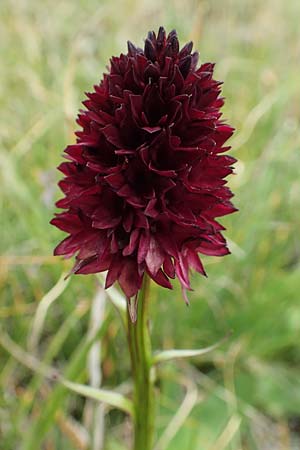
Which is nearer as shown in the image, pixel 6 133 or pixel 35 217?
pixel 35 217

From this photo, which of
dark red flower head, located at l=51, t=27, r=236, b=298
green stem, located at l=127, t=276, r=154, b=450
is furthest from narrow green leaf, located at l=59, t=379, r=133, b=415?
dark red flower head, located at l=51, t=27, r=236, b=298

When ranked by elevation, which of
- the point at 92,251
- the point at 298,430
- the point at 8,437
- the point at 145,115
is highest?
the point at 145,115

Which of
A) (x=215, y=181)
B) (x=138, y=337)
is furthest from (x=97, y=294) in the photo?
(x=215, y=181)

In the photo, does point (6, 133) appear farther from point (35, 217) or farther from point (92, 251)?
point (92, 251)

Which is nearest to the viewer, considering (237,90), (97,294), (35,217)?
(97,294)

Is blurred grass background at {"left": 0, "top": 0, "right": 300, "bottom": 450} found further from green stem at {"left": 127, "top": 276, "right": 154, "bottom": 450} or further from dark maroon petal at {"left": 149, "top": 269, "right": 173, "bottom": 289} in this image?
dark maroon petal at {"left": 149, "top": 269, "right": 173, "bottom": 289}

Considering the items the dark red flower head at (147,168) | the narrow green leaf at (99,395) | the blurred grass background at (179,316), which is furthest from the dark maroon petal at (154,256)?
the blurred grass background at (179,316)

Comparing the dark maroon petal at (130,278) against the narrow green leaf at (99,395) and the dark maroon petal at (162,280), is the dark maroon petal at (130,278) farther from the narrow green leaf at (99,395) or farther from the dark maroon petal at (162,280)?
the narrow green leaf at (99,395)
